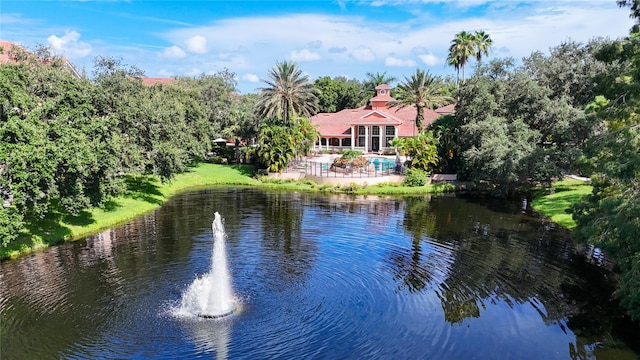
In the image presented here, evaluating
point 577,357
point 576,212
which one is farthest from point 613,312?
point 576,212

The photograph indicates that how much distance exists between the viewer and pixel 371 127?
71.8 m

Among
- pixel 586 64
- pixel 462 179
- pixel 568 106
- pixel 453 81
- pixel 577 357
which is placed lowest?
pixel 577 357

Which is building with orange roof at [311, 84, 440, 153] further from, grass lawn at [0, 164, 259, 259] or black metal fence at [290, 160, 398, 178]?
grass lawn at [0, 164, 259, 259]

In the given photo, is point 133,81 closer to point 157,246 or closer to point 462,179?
point 157,246

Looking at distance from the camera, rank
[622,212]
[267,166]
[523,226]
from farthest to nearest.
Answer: [267,166] → [523,226] → [622,212]

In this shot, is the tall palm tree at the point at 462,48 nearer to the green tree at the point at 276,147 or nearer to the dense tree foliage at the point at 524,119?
the dense tree foliage at the point at 524,119


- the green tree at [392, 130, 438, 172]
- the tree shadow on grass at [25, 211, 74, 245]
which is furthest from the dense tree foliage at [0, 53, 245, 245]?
the green tree at [392, 130, 438, 172]

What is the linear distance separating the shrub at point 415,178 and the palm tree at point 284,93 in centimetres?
1613

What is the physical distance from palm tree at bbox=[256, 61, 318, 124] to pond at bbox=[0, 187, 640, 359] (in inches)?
992

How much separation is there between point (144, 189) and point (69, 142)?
18.3 meters

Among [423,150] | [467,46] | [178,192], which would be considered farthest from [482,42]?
[178,192]

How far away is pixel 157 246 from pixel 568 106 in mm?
38920

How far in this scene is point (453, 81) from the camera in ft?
361

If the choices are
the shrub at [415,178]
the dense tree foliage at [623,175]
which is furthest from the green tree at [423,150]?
Answer: the dense tree foliage at [623,175]
